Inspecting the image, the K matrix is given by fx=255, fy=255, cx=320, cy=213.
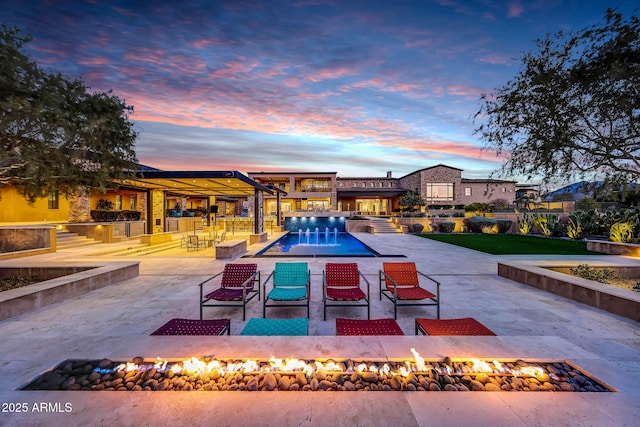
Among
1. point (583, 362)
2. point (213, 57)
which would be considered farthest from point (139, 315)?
point (213, 57)

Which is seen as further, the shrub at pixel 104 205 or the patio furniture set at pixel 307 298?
the shrub at pixel 104 205

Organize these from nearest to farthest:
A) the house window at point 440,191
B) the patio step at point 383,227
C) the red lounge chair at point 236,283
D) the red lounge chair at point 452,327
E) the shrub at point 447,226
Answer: the red lounge chair at point 452,327
the red lounge chair at point 236,283
the shrub at point 447,226
the patio step at point 383,227
the house window at point 440,191

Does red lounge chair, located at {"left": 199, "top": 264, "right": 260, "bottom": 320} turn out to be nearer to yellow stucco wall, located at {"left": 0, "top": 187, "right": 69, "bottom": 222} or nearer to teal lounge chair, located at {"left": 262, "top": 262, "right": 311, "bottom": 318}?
teal lounge chair, located at {"left": 262, "top": 262, "right": 311, "bottom": 318}

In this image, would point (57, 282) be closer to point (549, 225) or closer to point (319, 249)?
point (319, 249)

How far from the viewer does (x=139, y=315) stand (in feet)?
17.4

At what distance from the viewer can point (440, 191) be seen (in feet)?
142

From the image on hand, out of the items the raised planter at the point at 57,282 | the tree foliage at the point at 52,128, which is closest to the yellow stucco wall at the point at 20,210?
the raised planter at the point at 57,282

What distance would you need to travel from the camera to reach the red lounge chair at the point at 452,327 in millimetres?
3793

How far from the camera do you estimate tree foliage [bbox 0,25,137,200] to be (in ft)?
15.1

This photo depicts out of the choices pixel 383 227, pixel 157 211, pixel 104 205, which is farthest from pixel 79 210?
pixel 383 227

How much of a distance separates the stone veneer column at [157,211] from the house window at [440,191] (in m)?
38.4

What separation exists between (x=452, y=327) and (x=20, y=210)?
25.5 m

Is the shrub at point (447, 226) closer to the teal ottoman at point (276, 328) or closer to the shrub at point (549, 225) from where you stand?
the shrub at point (549, 225)

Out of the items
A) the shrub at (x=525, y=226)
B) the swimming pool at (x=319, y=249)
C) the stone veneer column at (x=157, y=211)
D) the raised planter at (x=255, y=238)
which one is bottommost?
the swimming pool at (x=319, y=249)
